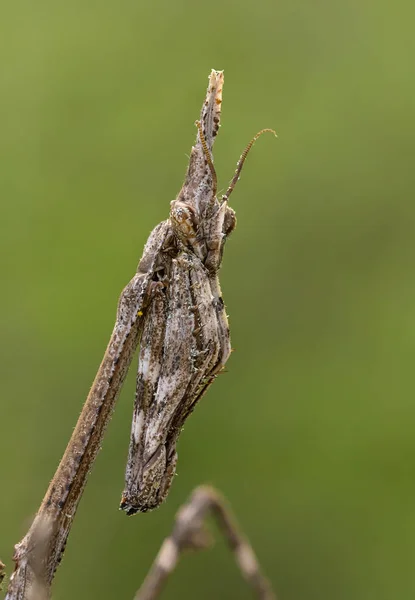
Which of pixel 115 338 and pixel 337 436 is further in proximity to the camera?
pixel 337 436

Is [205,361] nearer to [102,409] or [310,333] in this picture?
[102,409]

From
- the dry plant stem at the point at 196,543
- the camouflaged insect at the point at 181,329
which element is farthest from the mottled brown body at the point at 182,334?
the dry plant stem at the point at 196,543

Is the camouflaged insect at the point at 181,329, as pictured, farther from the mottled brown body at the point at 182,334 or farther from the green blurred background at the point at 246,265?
the green blurred background at the point at 246,265

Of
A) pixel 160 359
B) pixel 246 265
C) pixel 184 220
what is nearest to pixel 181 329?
pixel 160 359

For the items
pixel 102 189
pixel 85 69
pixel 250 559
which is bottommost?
pixel 250 559

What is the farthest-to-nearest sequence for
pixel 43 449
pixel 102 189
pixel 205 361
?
pixel 102 189 < pixel 43 449 < pixel 205 361

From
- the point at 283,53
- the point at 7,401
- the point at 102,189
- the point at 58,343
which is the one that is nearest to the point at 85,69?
the point at 102,189
